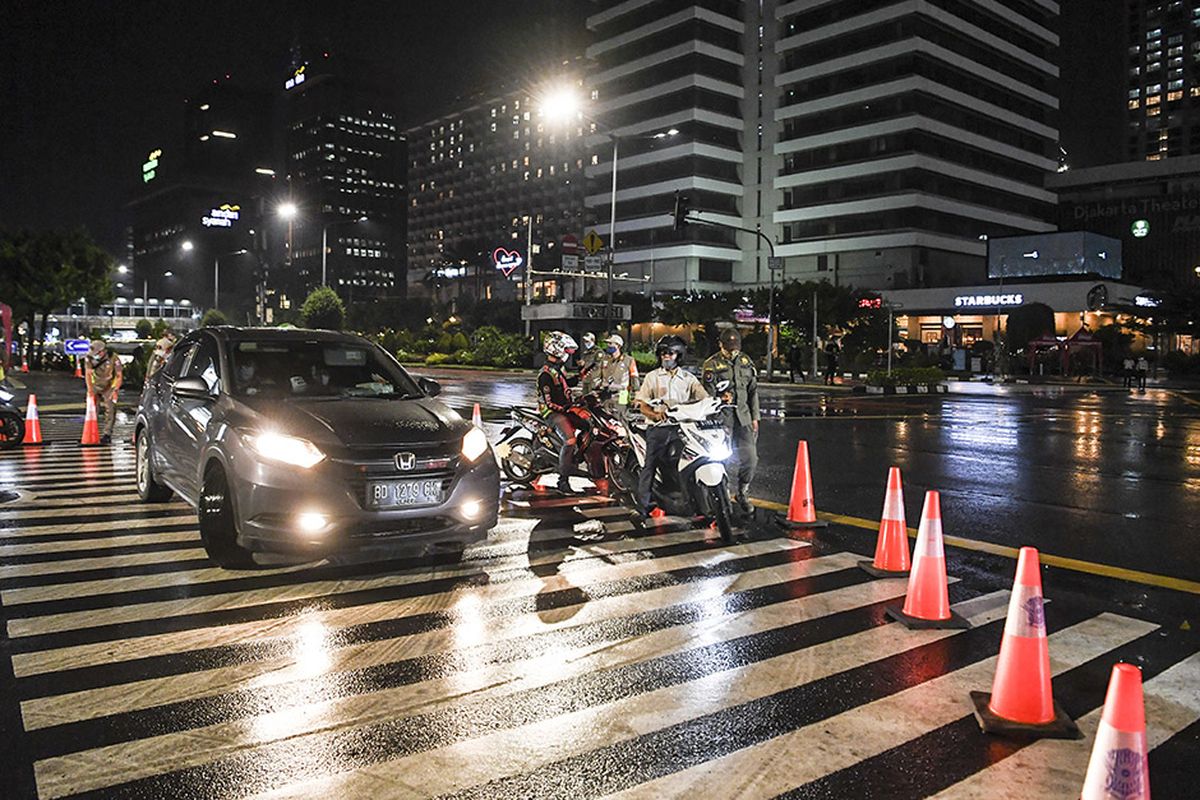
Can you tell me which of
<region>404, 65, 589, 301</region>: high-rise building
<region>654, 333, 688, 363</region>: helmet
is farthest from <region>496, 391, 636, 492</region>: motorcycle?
<region>404, 65, 589, 301</region>: high-rise building

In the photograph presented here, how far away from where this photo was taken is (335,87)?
195250mm

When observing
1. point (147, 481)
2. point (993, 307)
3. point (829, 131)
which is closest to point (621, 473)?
point (147, 481)

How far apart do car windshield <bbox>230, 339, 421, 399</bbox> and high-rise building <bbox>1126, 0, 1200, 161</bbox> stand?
661ft

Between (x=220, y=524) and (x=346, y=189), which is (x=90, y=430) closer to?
(x=220, y=524)

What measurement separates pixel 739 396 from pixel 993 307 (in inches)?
2758

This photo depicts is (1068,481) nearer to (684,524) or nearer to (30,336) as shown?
(684,524)

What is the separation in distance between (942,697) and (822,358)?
57946 millimetres

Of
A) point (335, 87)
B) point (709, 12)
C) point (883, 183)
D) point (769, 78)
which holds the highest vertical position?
point (335, 87)

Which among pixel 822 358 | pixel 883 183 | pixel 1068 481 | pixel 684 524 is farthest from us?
pixel 883 183

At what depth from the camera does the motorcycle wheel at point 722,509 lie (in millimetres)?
8188

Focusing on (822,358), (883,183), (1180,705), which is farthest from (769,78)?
(1180,705)

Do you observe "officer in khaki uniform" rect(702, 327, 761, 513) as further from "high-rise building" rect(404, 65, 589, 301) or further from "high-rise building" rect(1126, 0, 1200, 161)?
"high-rise building" rect(1126, 0, 1200, 161)

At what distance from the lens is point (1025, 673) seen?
4328 millimetres

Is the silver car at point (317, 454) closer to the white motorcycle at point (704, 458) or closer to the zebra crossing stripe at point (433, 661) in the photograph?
the zebra crossing stripe at point (433, 661)
